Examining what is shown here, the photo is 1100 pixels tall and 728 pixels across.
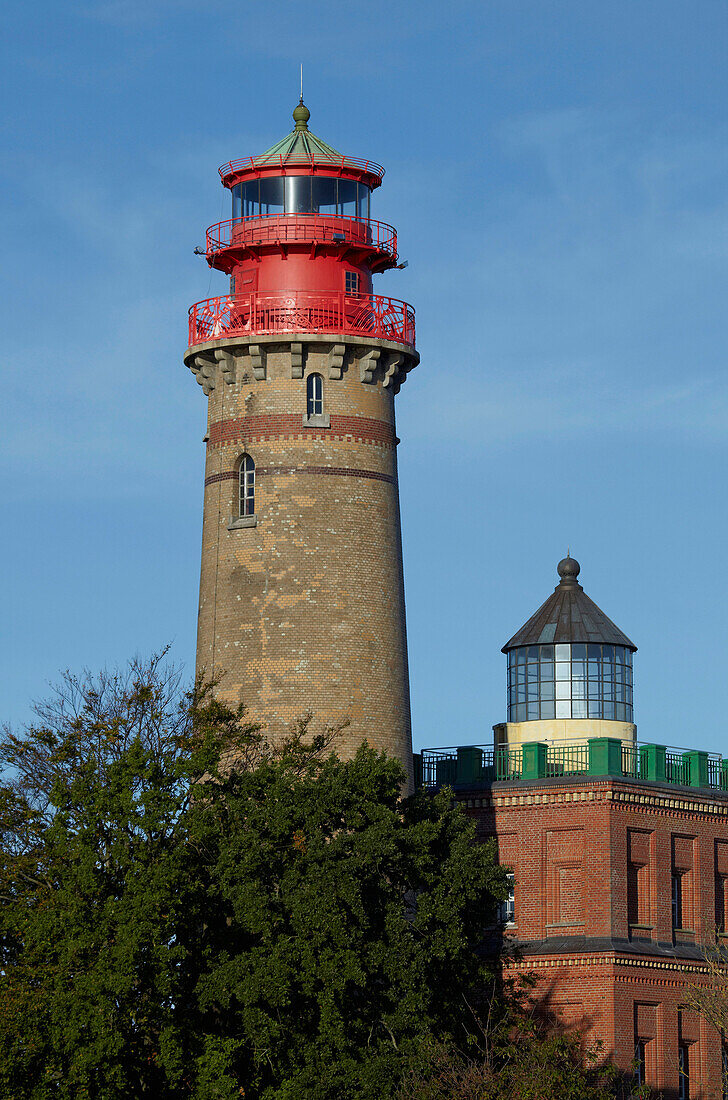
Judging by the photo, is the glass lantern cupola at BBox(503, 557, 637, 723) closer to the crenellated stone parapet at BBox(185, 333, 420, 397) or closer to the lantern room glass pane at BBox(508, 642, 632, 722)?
the lantern room glass pane at BBox(508, 642, 632, 722)

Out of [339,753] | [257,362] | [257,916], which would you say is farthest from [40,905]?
[257,362]

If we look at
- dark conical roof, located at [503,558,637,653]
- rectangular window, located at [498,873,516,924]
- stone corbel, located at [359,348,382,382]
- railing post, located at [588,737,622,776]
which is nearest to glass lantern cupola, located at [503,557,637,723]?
dark conical roof, located at [503,558,637,653]

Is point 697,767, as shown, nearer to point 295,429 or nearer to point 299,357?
point 295,429

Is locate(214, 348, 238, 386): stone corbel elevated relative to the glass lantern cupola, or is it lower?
elevated

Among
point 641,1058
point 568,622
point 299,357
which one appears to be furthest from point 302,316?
point 641,1058

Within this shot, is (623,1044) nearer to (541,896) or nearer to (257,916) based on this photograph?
(541,896)

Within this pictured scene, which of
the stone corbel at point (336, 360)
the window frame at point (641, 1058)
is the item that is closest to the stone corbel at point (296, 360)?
the stone corbel at point (336, 360)

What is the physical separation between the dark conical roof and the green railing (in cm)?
330

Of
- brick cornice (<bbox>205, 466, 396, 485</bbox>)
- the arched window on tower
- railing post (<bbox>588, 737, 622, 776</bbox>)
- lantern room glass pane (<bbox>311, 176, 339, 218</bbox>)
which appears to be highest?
lantern room glass pane (<bbox>311, 176, 339, 218</bbox>)

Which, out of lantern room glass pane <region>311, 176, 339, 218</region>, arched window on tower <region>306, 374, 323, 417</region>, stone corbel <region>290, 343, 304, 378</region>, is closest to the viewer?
stone corbel <region>290, 343, 304, 378</region>

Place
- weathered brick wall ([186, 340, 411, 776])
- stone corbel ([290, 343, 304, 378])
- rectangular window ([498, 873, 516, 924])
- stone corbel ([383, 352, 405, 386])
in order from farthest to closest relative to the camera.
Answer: rectangular window ([498, 873, 516, 924])
stone corbel ([383, 352, 405, 386])
stone corbel ([290, 343, 304, 378])
weathered brick wall ([186, 340, 411, 776])

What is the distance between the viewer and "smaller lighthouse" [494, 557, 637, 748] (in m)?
63.5

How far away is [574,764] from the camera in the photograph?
6175 cm

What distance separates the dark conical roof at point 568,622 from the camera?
6400 centimetres
